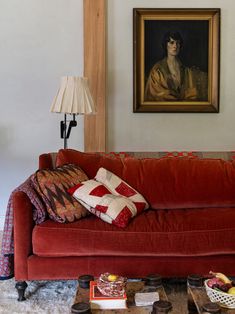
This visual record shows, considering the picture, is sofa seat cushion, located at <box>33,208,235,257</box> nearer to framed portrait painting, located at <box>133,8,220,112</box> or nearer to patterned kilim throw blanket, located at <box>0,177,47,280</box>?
patterned kilim throw blanket, located at <box>0,177,47,280</box>

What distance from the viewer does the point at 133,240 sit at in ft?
7.82

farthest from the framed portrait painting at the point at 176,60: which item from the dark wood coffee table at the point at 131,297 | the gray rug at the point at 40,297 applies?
the dark wood coffee table at the point at 131,297

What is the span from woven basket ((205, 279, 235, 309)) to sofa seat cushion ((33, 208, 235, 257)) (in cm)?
71

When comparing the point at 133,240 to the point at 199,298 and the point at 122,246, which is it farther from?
the point at 199,298

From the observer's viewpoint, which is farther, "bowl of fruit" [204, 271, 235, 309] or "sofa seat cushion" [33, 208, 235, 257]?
"sofa seat cushion" [33, 208, 235, 257]

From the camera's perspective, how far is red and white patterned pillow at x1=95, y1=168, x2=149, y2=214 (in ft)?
8.97

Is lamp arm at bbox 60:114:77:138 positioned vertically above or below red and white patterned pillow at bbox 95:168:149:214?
above

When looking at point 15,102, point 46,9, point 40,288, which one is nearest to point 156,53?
point 46,9

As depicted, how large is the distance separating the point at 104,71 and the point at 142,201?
1587 mm

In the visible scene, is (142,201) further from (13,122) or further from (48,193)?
(13,122)

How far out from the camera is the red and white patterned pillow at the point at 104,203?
8.13ft

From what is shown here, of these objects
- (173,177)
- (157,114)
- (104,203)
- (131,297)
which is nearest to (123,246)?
(104,203)


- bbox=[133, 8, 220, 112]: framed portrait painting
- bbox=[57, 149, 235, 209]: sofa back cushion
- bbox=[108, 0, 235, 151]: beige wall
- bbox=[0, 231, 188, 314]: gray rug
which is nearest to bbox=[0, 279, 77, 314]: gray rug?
bbox=[0, 231, 188, 314]: gray rug

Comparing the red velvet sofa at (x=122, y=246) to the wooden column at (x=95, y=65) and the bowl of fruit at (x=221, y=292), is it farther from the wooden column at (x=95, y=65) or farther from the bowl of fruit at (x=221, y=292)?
the wooden column at (x=95, y=65)
